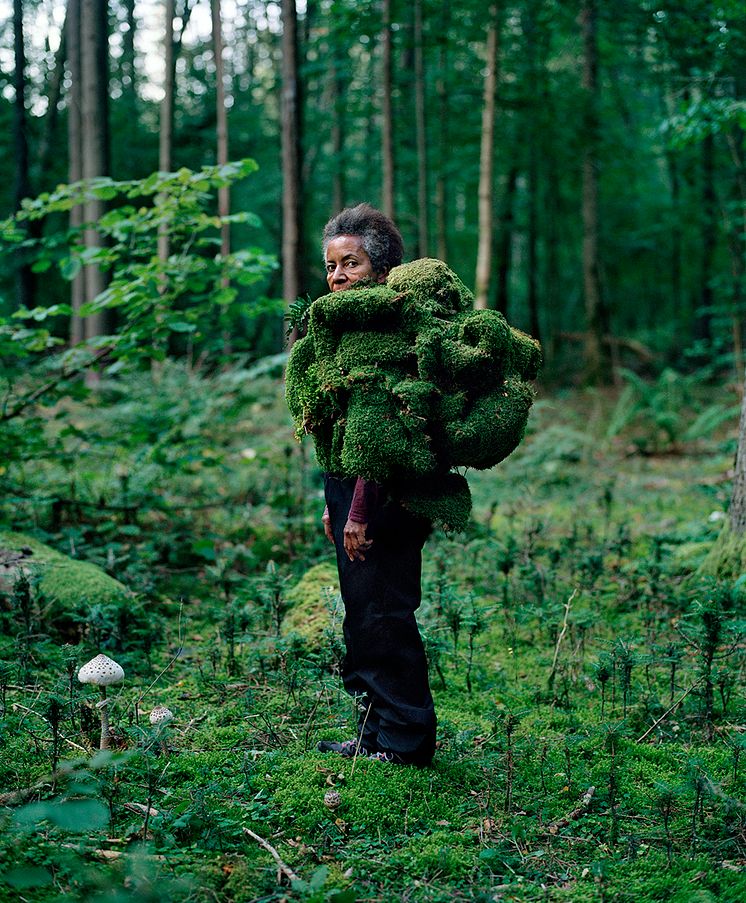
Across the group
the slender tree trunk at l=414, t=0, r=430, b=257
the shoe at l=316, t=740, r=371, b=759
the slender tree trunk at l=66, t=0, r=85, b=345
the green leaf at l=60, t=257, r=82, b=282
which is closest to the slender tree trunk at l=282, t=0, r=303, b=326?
the green leaf at l=60, t=257, r=82, b=282

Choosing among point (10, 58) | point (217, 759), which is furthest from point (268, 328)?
point (217, 759)

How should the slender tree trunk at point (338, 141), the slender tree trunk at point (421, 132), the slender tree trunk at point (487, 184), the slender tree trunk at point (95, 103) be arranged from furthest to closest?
the slender tree trunk at point (338, 141), the slender tree trunk at point (421, 132), the slender tree trunk at point (95, 103), the slender tree trunk at point (487, 184)

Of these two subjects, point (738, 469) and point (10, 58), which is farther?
point (10, 58)

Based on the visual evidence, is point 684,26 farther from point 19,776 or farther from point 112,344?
point 19,776

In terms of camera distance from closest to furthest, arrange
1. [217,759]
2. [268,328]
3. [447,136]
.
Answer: [217,759], [447,136], [268,328]

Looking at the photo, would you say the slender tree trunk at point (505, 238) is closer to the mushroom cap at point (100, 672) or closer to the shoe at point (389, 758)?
the shoe at point (389, 758)

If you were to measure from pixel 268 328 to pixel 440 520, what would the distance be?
2535 cm

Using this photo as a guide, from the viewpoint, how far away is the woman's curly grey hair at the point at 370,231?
3.58 m

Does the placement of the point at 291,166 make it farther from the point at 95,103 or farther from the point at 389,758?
the point at 389,758

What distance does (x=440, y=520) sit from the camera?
335 centimetres

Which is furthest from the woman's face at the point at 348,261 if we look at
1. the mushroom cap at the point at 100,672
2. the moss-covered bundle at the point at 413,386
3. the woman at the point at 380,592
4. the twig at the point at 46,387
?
the twig at the point at 46,387

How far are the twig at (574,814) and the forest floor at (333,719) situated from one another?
10mm

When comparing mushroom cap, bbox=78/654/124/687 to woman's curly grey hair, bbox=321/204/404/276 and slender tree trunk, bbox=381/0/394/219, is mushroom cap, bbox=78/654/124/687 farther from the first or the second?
slender tree trunk, bbox=381/0/394/219

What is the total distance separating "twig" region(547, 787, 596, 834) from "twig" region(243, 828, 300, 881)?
1118 millimetres
